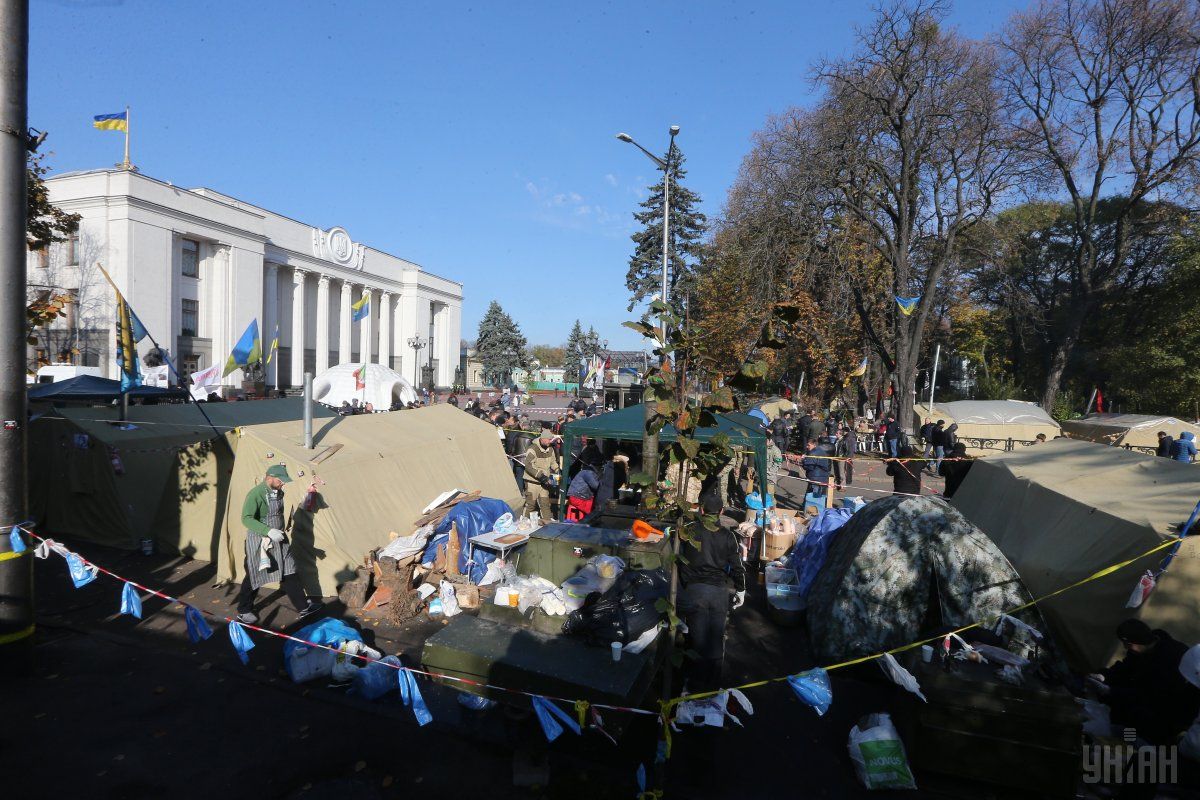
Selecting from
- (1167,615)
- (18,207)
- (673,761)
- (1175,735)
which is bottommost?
(673,761)

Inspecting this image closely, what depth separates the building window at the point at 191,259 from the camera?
3766 cm

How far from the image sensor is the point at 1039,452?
31.1 feet

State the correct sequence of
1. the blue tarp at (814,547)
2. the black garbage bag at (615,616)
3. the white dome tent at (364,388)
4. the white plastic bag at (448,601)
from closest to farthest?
the black garbage bag at (615,616), the white plastic bag at (448,601), the blue tarp at (814,547), the white dome tent at (364,388)

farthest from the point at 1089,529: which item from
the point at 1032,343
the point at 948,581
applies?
the point at 1032,343

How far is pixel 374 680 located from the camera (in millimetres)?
5645

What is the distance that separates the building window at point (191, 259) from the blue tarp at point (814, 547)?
41013 mm

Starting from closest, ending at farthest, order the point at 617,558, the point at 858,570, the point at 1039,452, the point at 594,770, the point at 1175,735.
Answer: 1. the point at 1175,735
2. the point at 594,770
3. the point at 617,558
4. the point at 858,570
5. the point at 1039,452

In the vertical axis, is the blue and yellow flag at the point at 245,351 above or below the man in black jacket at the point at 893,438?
above

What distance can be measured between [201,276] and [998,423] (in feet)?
141

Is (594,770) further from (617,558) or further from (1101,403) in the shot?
A: (1101,403)

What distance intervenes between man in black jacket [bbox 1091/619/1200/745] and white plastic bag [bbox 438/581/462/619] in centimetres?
636

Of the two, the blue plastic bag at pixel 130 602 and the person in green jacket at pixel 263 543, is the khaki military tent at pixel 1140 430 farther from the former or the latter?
the blue plastic bag at pixel 130 602

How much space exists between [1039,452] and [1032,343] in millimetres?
39184

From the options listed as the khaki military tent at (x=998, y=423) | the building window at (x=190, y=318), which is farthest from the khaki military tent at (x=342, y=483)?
the building window at (x=190, y=318)
